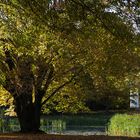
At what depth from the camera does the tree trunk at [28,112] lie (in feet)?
80.1

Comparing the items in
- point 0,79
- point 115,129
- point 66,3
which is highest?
point 66,3

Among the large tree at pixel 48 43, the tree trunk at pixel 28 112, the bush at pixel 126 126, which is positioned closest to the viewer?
the large tree at pixel 48 43

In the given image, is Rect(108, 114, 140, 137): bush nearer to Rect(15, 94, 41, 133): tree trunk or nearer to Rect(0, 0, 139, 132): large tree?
Rect(0, 0, 139, 132): large tree

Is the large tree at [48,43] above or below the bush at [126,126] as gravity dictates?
above

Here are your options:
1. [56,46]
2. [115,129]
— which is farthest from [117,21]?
[115,129]

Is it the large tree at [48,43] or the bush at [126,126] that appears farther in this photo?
the bush at [126,126]

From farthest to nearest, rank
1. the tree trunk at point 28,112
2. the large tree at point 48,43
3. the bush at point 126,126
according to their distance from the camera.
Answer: the bush at point 126,126 < the tree trunk at point 28,112 < the large tree at point 48,43

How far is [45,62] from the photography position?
858 inches

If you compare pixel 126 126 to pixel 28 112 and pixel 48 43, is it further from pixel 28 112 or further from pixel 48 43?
pixel 48 43

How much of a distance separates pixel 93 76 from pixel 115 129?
8083mm

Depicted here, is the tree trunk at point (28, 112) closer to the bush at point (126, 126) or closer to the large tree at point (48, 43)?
the large tree at point (48, 43)

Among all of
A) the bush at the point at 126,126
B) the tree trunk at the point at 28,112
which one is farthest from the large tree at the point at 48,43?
the bush at the point at 126,126

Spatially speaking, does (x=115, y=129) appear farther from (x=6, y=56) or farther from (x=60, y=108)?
(x=6, y=56)

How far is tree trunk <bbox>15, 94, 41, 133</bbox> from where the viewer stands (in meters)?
24.4
